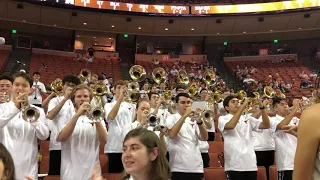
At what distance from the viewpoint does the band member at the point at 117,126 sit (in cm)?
405

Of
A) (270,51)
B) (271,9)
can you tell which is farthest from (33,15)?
(270,51)

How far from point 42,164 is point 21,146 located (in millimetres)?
1039

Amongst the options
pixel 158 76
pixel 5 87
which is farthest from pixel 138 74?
pixel 5 87

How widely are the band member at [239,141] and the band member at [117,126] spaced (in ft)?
4.11

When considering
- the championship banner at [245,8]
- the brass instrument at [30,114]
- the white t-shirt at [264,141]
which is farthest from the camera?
the championship banner at [245,8]

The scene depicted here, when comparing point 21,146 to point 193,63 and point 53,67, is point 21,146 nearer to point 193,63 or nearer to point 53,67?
point 53,67

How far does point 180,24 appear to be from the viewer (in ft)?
57.0

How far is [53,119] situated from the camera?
362 centimetres

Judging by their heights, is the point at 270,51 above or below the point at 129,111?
above

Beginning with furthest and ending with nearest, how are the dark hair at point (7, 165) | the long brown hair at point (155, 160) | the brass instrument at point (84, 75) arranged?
1. the brass instrument at point (84, 75)
2. the long brown hair at point (155, 160)
3. the dark hair at point (7, 165)

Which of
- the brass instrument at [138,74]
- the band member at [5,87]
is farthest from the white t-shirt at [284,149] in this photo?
the band member at [5,87]

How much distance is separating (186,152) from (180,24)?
14.4 m

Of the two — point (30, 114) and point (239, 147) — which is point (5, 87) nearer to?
point (30, 114)

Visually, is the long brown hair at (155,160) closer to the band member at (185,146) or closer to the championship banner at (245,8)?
the band member at (185,146)
